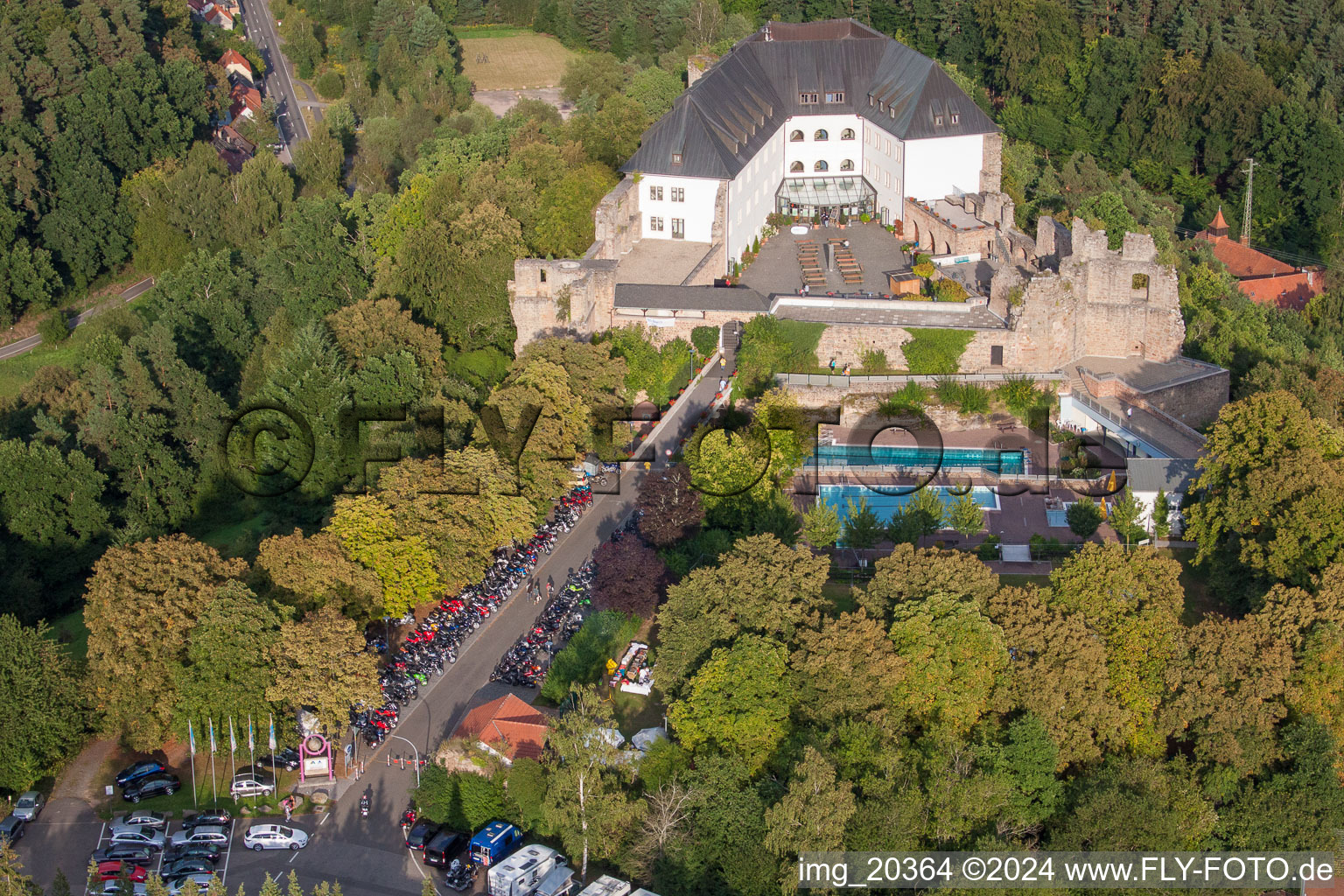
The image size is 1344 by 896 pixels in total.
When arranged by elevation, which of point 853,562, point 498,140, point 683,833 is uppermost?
point 498,140

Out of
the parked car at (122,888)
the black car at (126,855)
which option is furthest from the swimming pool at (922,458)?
the parked car at (122,888)

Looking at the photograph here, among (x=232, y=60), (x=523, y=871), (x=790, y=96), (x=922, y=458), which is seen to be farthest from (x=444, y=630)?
(x=232, y=60)

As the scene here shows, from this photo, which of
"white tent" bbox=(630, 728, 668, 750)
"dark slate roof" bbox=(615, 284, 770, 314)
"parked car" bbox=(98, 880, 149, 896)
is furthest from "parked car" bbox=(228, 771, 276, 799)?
"dark slate roof" bbox=(615, 284, 770, 314)

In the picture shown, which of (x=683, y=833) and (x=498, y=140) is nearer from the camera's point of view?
(x=683, y=833)

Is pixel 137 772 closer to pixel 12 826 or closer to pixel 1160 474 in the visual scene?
pixel 12 826

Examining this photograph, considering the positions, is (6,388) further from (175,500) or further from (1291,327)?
(1291,327)

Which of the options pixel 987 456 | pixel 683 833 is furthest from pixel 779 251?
pixel 683 833

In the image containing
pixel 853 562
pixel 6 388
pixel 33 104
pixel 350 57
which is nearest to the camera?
pixel 853 562
